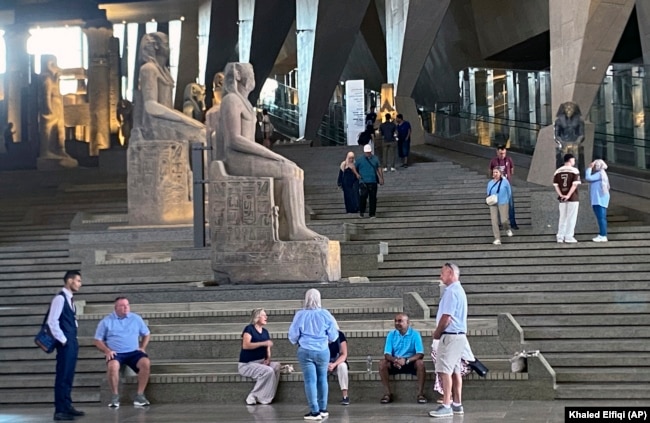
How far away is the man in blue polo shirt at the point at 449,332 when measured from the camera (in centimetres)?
873

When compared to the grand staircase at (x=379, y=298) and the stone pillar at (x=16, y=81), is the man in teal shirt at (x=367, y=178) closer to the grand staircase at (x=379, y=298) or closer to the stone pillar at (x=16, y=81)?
the grand staircase at (x=379, y=298)

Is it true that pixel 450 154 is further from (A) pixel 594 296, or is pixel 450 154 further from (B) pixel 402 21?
(A) pixel 594 296

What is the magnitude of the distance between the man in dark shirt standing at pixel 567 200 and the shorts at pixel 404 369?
6.07m

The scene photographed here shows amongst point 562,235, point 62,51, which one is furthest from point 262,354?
point 62,51

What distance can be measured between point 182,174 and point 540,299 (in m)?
7.08

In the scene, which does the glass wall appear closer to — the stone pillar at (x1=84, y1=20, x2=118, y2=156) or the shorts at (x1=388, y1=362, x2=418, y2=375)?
the stone pillar at (x1=84, y1=20, x2=118, y2=156)

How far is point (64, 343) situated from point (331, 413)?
2.41 meters

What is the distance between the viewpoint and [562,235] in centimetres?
1528

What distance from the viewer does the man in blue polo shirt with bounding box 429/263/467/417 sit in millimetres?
8727

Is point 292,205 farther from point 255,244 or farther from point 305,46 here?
point 305,46

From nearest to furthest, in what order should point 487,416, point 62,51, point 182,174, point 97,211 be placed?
point 487,416 < point 182,174 < point 97,211 < point 62,51

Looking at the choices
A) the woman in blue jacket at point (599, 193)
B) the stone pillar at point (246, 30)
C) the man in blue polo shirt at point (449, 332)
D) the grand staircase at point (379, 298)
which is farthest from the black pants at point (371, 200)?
the stone pillar at point (246, 30)

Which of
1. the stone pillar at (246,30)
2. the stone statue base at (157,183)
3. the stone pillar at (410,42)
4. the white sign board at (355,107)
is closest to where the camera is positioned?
the stone statue base at (157,183)

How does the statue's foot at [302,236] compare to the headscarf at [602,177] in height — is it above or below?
below
